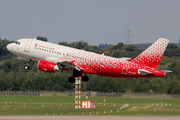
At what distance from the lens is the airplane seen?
2454 inches

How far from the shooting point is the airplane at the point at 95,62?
62.3m

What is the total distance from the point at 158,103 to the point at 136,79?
99.5 meters

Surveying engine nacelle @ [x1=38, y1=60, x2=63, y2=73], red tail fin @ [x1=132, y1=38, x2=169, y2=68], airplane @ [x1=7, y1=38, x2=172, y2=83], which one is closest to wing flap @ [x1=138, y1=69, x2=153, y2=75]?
airplane @ [x1=7, y1=38, x2=172, y2=83]

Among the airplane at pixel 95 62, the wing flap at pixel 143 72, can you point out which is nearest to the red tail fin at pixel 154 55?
the airplane at pixel 95 62

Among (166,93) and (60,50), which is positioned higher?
(60,50)

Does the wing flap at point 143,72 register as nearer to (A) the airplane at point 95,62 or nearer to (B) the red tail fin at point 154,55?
(A) the airplane at point 95,62

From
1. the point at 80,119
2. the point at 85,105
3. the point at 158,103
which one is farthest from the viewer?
the point at 158,103

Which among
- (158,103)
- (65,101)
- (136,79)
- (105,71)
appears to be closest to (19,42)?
(105,71)

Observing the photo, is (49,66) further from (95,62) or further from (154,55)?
(154,55)

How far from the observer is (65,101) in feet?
614

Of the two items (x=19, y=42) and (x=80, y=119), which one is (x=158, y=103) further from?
(x=19, y=42)

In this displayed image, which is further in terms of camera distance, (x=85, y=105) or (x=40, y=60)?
(x=85, y=105)

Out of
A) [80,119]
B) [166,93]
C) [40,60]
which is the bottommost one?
[80,119]

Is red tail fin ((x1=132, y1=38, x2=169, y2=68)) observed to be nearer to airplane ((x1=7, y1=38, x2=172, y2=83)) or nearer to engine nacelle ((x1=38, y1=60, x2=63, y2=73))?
airplane ((x1=7, y1=38, x2=172, y2=83))
